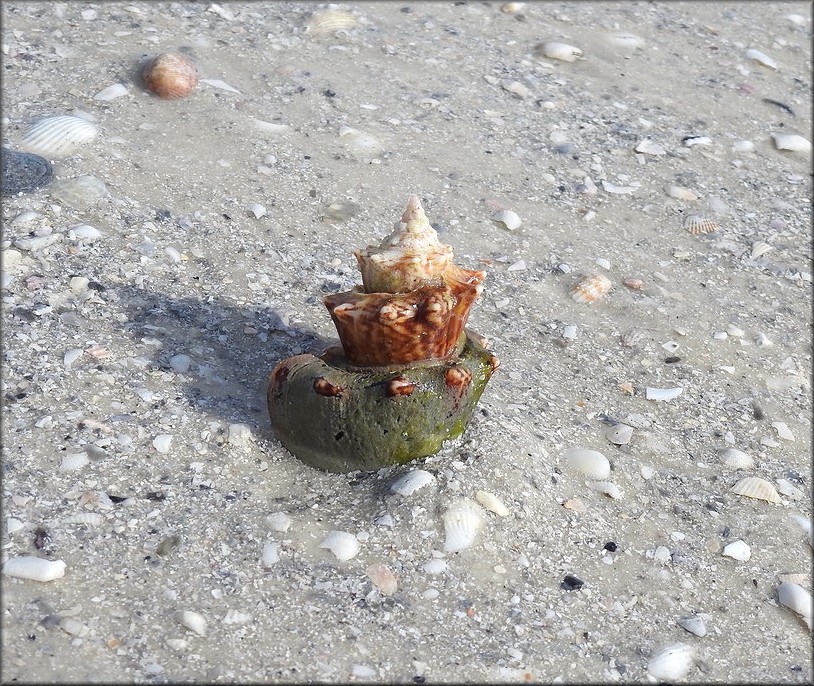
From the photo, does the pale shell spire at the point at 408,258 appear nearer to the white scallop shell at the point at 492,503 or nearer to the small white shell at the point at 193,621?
the white scallop shell at the point at 492,503

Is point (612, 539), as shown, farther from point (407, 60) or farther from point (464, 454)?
point (407, 60)

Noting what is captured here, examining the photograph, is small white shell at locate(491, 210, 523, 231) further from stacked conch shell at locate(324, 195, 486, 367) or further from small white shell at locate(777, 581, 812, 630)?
small white shell at locate(777, 581, 812, 630)

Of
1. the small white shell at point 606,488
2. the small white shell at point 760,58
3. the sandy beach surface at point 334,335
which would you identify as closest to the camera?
the sandy beach surface at point 334,335

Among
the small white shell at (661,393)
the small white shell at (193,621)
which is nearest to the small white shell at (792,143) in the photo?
the small white shell at (661,393)

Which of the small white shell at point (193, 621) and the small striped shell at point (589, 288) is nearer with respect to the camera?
the small white shell at point (193, 621)

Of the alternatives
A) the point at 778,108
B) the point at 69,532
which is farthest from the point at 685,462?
the point at 778,108
